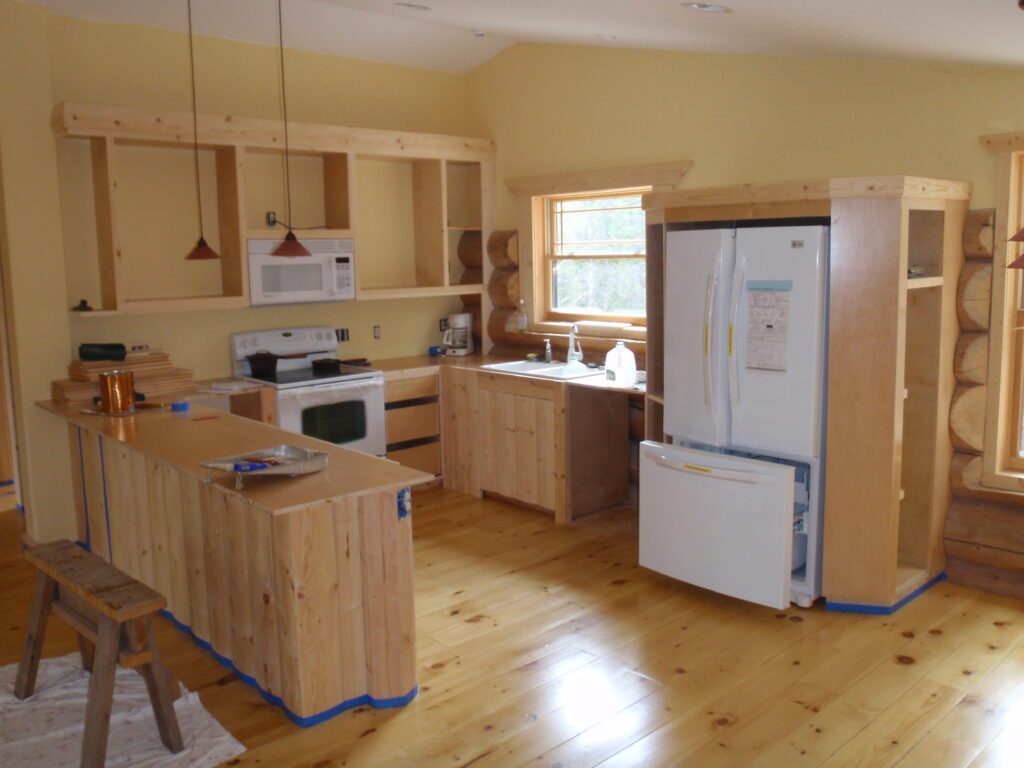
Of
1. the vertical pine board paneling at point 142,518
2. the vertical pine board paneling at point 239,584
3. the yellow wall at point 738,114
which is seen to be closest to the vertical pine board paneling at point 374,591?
the vertical pine board paneling at point 239,584

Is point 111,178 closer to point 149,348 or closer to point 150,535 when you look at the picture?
point 149,348

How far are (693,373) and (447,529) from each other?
1.82 meters

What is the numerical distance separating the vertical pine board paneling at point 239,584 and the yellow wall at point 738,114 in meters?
3.12

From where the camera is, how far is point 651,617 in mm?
3936

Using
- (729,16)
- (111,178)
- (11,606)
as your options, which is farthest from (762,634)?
(111,178)

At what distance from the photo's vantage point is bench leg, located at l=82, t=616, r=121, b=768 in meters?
2.78

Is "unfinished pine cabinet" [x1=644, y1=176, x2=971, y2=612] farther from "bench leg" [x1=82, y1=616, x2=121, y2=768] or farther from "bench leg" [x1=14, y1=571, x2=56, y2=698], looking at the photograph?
"bench leg" [x1=14, y1=571, x2=56, y2=698]

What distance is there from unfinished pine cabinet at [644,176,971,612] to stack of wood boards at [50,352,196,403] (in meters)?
2.71

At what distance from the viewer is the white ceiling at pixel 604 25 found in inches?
115

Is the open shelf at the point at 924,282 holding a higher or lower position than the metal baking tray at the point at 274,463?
higher

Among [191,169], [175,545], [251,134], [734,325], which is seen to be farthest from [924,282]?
[191,169]

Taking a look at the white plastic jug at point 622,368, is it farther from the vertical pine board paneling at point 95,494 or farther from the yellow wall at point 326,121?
the vertical pine board paneling at point 95,494

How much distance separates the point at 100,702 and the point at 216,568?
792 mm

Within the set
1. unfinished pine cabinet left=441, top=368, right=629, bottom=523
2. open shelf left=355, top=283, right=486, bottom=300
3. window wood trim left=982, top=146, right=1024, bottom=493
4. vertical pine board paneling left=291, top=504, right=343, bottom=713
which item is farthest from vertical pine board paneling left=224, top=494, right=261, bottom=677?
window wood trim left=982, top=146, right=1024, bottom=493
